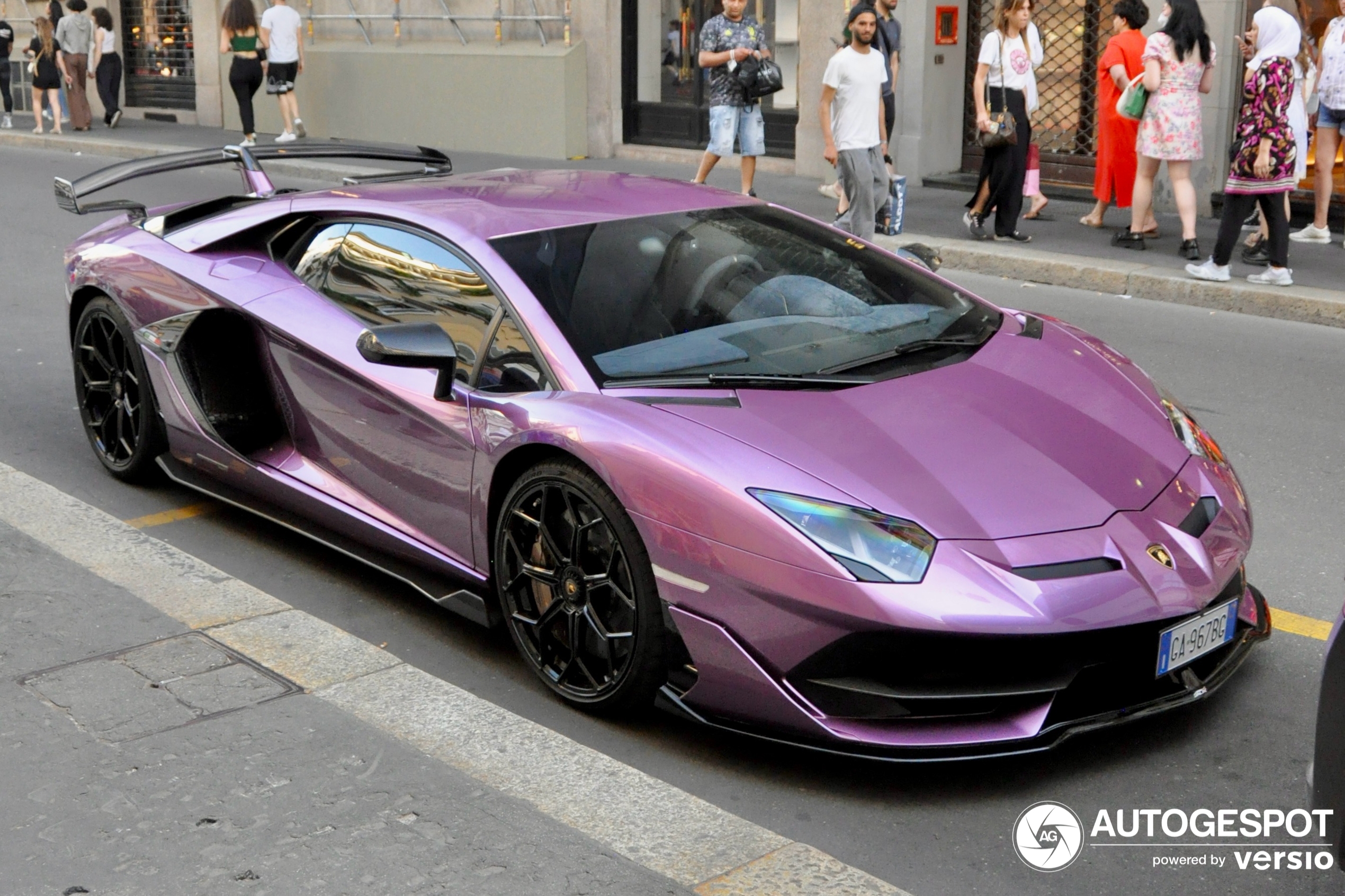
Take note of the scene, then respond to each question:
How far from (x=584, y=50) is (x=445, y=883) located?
1619 cm

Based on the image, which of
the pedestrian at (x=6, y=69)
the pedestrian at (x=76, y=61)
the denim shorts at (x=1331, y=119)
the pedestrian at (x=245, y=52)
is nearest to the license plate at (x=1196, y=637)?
the denim shorts at (x=1331, y=119)

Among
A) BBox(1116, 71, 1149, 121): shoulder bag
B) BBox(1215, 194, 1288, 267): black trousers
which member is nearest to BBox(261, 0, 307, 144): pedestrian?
BBox(1116, 71, 1149, 121): shoulder bag

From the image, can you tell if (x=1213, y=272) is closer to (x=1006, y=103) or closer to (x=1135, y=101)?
(x=1135, y=101)

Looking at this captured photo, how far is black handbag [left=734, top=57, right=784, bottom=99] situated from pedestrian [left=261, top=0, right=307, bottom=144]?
8632 millimetres

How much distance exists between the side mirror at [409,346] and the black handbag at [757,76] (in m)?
8.95

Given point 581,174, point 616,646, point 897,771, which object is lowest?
point 897,771

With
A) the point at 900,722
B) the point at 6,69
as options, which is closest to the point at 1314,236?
the point at 900,722

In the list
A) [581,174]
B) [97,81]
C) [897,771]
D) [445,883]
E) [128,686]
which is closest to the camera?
[445,883]

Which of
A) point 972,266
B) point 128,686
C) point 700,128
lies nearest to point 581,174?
point 128,686

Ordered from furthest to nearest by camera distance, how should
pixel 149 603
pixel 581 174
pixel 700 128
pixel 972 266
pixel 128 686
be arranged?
pixel 700 128, pixel 972 266, pixel 581 174, pixel 149 603, pixel 128 686

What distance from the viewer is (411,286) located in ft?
15.5

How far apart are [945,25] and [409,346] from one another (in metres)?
12.1

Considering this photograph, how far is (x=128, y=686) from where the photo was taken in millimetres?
4191

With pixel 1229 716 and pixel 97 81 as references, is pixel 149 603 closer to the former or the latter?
pixel 1229 716
